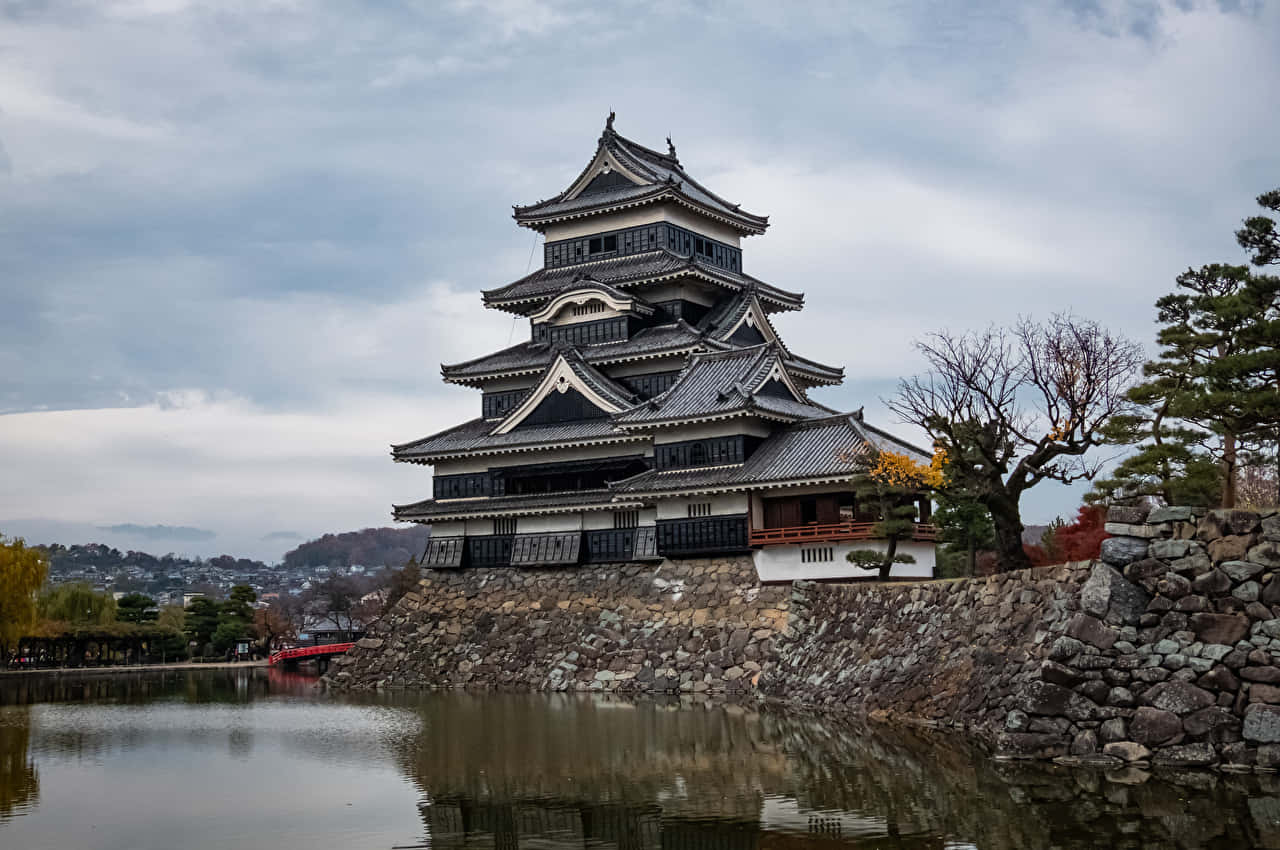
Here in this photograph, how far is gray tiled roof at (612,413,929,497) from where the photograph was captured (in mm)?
35719

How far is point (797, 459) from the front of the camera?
36.7 metres

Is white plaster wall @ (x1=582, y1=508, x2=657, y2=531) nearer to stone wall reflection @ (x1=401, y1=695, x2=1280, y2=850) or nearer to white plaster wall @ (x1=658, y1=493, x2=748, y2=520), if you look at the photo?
white plaster wall @ (x1=658, y1=493, x2=748, y2=520)

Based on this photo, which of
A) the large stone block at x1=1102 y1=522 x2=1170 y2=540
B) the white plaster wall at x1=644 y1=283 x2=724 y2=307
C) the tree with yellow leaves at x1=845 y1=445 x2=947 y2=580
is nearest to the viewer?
the large stone block at x1=1102 y1=522 x2=1170 y2=540

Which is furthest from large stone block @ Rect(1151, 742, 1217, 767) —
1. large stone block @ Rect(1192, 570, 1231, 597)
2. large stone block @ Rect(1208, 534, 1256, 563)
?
large stone block @ Rect(1208, 534, 1256, 563)

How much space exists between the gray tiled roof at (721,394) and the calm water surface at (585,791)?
11.4 metres

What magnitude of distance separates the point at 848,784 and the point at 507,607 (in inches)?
987

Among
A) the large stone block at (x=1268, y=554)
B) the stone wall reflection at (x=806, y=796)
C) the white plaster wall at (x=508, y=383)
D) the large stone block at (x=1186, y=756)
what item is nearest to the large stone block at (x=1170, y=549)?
the large stone block at (x=1268, y=554)

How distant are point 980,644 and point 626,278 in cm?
2389

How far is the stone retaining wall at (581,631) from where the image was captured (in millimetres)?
35219

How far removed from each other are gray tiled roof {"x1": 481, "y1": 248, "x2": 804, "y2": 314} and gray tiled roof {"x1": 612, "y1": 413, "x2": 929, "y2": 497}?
7.66 m

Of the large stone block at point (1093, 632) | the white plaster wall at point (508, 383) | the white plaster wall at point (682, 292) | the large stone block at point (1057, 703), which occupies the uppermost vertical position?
the white plaster wall at point (682, 292)

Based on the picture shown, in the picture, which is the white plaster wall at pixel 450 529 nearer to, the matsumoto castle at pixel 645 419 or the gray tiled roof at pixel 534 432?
the matsumoto castle at pixel 645 419

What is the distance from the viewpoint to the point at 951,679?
23578mm

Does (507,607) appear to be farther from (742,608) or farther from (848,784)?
(848,784)
